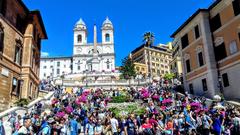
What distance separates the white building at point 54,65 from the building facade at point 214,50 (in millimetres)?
104940

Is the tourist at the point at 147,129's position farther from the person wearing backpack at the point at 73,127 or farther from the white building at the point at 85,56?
the white building at the point at 85,56

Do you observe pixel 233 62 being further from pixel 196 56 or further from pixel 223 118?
pixel 223 118

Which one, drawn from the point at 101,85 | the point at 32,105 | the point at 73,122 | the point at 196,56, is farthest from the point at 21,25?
the point at 101,85

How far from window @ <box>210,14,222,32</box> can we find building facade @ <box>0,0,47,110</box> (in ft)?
65.4

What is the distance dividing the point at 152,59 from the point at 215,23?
91.9 metres

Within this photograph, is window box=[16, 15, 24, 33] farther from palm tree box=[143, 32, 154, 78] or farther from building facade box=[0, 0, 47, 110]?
palm tree box=[143, 32, 154, 78]

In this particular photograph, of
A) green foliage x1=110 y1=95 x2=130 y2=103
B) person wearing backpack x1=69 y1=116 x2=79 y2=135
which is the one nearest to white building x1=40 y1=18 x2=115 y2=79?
green foliage x1=110 y1=95 x2=130 y2=103

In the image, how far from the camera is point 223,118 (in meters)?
13.7

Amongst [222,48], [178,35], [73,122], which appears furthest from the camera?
[178,35]

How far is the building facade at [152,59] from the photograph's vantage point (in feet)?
381

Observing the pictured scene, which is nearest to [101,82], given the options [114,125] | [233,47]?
[233,47]

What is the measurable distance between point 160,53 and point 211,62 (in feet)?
316

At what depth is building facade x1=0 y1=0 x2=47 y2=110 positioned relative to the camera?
74.0ft

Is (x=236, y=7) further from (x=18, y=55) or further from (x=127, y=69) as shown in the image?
(x=127, y=69)
